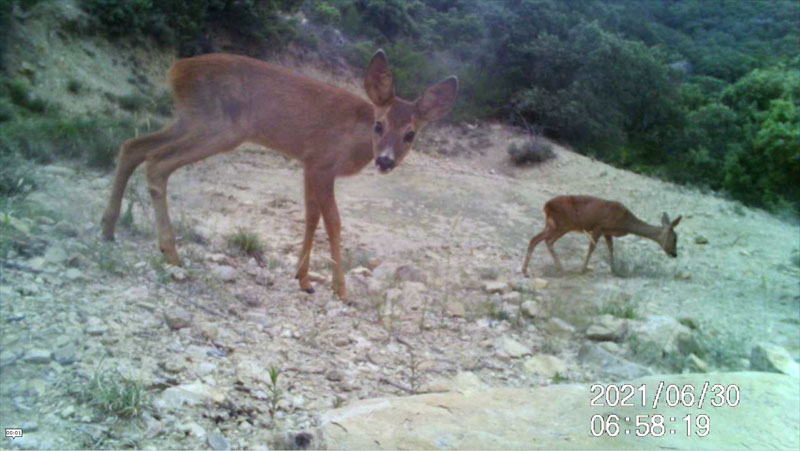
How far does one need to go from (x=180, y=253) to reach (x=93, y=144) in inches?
55.8

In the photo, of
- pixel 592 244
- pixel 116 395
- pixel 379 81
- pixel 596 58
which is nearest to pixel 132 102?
pixel 379 81

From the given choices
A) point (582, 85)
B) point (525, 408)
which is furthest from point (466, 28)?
point (525, 408)

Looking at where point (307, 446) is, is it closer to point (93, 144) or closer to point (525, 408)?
point (525, 408)

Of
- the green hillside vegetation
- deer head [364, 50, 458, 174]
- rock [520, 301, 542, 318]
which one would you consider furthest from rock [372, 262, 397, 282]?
the green hillside vegetation

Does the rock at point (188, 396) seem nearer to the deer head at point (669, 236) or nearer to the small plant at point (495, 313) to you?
the small plant at point (495, 313)

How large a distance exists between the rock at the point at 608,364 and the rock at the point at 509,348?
0.30 metres

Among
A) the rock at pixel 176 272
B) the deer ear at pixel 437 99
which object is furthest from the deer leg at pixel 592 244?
the rock at pixel 176 272

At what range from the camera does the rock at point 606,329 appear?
3941 mm

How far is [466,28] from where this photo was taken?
4848mm

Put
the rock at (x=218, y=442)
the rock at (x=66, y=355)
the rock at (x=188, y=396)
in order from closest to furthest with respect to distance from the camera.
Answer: the rock at (x=218, y=442) < the rock at (x=188, y=396) < the rock at (x=66, y=355)

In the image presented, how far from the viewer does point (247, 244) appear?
457cm

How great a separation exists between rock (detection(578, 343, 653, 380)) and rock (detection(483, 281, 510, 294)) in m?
1.26

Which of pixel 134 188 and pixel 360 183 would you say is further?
pixel 360 183

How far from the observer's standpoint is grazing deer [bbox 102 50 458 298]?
393 cm
